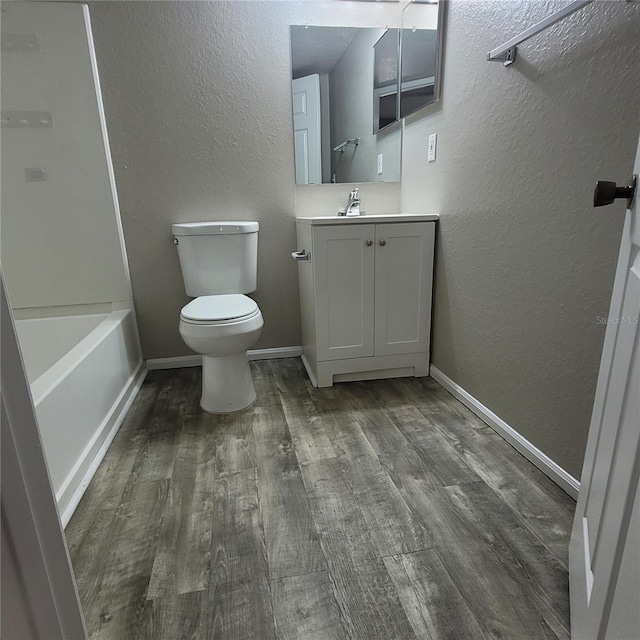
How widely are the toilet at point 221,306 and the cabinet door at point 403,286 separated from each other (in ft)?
1.99

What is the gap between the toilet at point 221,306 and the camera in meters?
1.67

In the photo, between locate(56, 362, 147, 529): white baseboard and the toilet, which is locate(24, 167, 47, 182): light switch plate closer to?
the toilet

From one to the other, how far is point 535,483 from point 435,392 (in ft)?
2.27

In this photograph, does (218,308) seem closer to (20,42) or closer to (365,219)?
(365,219)

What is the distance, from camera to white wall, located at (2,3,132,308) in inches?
73.4

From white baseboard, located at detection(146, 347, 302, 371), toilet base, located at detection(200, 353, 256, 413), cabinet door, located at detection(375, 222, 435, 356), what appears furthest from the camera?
white baseboard, located at detection(146, 347, 302, 371)

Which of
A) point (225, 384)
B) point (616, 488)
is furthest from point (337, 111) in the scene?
point (616, 488)

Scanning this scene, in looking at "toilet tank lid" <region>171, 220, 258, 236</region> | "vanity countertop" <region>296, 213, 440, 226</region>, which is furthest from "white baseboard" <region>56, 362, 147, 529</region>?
"vanity countertop" <region>296, 213, 440, 226</region>

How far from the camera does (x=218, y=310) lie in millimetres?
1746

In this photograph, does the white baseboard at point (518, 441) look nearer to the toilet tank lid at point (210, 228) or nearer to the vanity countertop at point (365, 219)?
the vanity countertop at point (365, 219)

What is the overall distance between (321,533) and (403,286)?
1.19 metres

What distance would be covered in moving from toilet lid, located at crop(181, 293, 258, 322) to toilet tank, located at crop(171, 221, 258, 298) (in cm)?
20

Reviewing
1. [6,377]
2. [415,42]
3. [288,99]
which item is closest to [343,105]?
[288,99]

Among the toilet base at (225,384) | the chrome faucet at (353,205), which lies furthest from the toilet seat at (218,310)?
the chrome faucet at (353,205)
